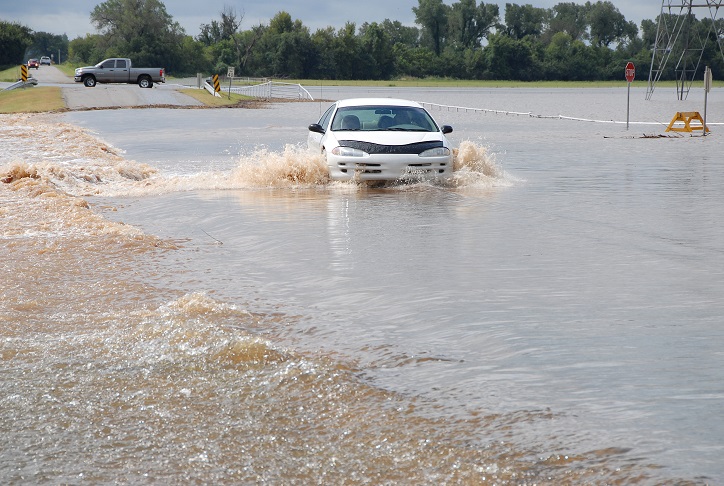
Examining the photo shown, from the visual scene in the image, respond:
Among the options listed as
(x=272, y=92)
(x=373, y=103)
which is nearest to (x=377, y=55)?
(x=272, y=92)

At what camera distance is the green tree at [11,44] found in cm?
11088

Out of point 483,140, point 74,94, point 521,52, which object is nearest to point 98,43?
point 521,52

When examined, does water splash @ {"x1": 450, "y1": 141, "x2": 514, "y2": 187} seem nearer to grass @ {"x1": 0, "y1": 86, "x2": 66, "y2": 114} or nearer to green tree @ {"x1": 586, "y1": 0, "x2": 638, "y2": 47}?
grass @ {"x1": 0, "y1": 86, "x2": 66, "y2": 114}

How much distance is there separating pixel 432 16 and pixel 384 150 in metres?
144

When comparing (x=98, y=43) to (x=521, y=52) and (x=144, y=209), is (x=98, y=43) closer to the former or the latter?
(x=521, y=52)

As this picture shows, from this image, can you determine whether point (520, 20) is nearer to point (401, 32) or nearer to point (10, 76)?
point (401, 32)

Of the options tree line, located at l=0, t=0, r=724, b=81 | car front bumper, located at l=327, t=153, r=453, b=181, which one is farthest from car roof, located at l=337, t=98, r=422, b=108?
tree line, located at l=0, t=0, r=724, b=81

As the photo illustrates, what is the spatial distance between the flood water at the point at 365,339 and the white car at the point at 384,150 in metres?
1.02

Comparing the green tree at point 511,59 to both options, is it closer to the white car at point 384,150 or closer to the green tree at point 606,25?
the green tree at point 606,25

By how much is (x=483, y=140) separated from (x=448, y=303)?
20.9 metres

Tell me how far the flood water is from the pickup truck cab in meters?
52.7

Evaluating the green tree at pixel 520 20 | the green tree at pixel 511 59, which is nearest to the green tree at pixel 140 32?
the green tree at pixel 511 59

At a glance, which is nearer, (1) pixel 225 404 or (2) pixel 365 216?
(1) pixel 225 404

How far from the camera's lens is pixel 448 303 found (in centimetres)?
731
